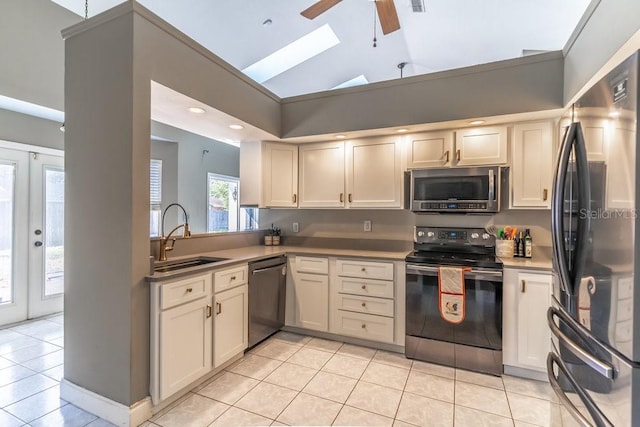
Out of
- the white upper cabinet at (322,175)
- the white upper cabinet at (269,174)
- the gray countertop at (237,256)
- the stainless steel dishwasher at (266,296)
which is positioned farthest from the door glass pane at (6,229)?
the white upper cabinet at (322,175)

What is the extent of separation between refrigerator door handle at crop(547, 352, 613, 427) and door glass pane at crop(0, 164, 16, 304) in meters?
4.94

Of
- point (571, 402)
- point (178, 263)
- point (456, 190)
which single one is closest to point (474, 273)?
point (456, 190)

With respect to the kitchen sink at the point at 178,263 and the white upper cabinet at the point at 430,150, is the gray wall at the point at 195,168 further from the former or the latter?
the white upper cabinet at the point at 430,150

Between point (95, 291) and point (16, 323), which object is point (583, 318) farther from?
point (16, 323)

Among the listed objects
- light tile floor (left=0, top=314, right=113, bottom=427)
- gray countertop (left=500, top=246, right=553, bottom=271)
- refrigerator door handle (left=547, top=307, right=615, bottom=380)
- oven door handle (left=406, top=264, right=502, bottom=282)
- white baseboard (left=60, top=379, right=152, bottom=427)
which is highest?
gray countertop (left=500, top=246, right=553, bottom=271)

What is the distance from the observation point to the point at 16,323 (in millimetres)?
3424

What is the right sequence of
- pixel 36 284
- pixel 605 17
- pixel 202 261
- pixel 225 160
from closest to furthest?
pixel 605 17, pixel 202 261, pixel 36 284, pixel 225 160

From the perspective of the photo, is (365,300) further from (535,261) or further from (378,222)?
(535,261)

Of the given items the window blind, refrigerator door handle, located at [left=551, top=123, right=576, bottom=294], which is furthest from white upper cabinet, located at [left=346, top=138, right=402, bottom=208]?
the window blind

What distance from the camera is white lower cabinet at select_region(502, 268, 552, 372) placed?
2328 mm

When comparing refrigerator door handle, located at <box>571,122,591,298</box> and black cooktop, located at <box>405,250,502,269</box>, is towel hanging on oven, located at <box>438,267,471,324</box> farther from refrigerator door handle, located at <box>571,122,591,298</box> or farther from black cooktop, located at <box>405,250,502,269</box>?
refrigerator door handle, located at <box>571,122,591,298</box>

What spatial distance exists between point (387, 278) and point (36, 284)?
4.06 meters

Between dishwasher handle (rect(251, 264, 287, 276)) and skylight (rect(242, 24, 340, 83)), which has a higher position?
skylight (rect(242, 24, 340, 83))

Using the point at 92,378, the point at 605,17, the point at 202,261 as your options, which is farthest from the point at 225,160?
the point at 605,17
